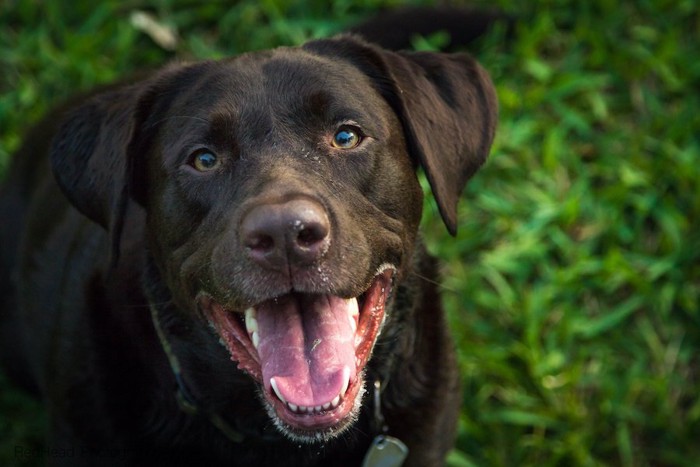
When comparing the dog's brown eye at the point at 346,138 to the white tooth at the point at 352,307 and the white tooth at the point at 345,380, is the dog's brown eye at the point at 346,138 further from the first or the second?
the white tooth at the point at 345,380

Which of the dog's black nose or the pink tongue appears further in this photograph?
the pink tongue

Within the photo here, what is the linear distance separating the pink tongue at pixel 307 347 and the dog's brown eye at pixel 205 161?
41 cm

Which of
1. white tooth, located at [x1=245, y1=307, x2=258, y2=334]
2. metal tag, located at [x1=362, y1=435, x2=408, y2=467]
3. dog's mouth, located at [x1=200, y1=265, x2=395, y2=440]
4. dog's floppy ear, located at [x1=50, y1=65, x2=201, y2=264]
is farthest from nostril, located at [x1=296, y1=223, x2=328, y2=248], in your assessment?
metal tag, located at [x1=362, y1=435, x2=408, y2=467]

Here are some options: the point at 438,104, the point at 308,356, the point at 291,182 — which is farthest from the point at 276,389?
the point at 438,104

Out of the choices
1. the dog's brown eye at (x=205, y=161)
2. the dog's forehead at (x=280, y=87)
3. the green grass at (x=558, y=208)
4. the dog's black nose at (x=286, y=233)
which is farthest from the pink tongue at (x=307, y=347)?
the green grass at (x=558, y=208)

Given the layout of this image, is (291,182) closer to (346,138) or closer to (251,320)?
(346,138)

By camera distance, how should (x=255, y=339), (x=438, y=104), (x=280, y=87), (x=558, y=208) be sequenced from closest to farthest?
(x=255, y=339) < (x=280, y=87) < (x=438, y=104) < (x=558, y=208)

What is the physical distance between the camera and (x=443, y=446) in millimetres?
3293

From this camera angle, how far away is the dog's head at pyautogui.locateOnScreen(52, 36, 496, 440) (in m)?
2.49

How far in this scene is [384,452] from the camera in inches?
117

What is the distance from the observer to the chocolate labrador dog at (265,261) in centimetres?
255

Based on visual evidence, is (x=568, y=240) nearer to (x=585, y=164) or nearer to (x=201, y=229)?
(x=585, y=164)

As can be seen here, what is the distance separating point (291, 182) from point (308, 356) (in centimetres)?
46

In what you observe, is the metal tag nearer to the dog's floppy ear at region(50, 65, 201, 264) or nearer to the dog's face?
the dog's face
